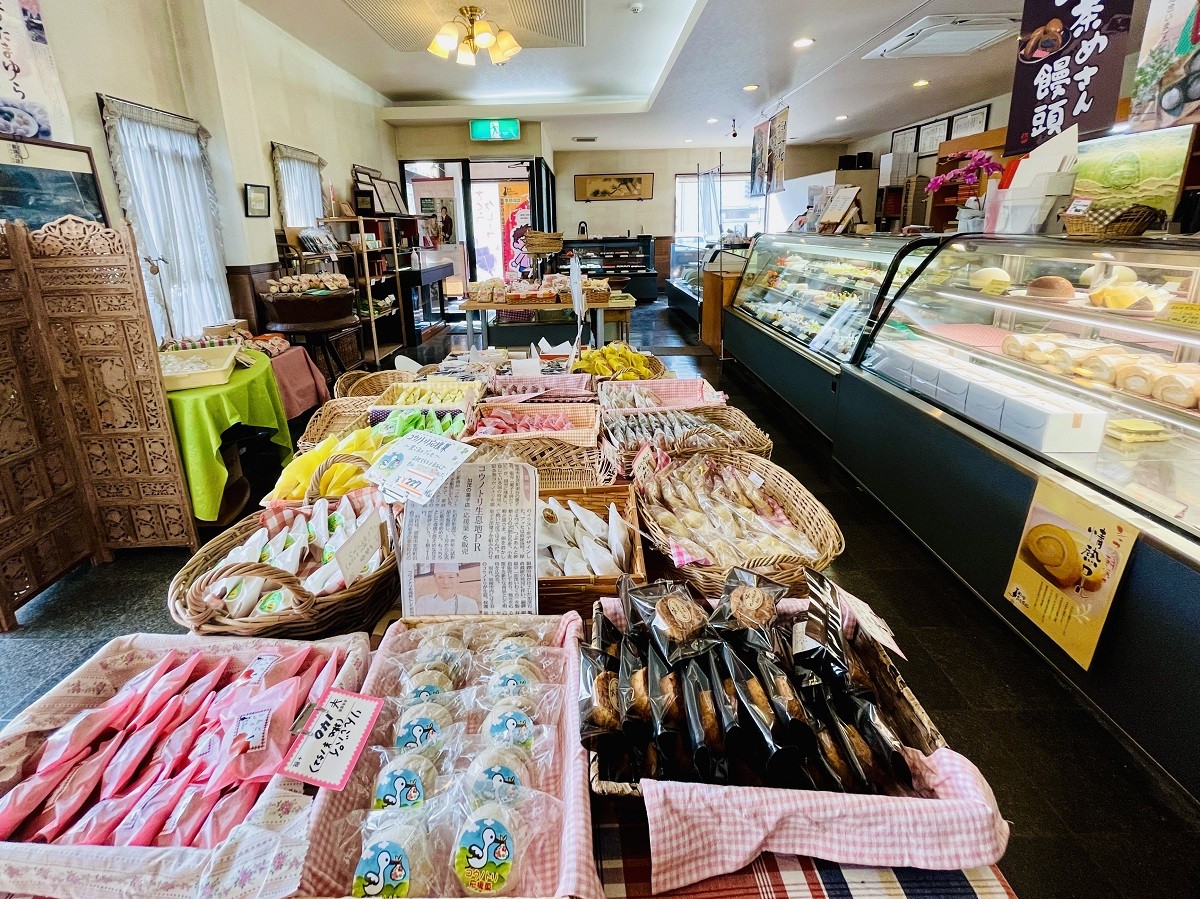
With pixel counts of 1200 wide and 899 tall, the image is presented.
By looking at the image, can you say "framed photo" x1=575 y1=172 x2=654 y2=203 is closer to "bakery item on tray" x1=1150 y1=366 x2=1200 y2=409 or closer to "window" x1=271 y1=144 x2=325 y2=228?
"window" x1=271 y1=144 x2=325 y2=228

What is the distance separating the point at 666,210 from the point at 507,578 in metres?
15.4

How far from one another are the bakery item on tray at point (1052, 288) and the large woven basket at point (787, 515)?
5.24 feet

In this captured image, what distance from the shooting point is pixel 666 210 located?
15391mm

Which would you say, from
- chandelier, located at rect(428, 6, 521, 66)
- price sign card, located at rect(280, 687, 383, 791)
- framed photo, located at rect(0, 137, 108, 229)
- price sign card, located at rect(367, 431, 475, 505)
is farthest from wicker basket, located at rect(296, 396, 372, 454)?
chandelier, located at rect(428, 6, 521, 66)

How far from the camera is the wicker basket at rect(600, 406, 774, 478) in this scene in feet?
7.71

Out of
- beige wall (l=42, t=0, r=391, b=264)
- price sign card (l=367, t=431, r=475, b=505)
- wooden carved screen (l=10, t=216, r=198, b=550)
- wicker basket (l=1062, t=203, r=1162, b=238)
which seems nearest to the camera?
price sign card (l=367, t=431, r=475, b=505)

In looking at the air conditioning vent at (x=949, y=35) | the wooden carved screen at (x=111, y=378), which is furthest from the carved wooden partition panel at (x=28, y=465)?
the air conditioning vent at (x=949, y=35)

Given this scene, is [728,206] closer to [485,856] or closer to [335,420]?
[335,420]

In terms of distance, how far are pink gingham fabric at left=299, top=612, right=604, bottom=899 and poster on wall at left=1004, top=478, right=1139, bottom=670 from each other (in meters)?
1.78

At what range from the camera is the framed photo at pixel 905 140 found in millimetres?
11617

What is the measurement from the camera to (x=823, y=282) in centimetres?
516

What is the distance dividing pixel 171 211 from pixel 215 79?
1.26 meters

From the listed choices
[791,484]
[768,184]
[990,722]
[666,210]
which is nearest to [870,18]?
[768,184]

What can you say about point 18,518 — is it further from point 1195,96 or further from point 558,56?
point 558,56
